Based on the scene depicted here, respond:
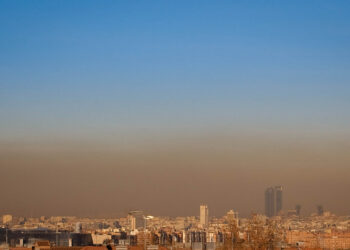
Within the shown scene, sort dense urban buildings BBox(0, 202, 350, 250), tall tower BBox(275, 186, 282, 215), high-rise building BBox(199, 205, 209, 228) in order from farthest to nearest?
high-rise building BBox(199, 205, 209, 228), tall tower BBox(275, 186, 282, 215), dense urban buildings BBox(0, 202, 350, 250)

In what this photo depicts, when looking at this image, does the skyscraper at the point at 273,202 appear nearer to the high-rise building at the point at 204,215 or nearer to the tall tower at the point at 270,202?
the tall tower at the point at 270,202

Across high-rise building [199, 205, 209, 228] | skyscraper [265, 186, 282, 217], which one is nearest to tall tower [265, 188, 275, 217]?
skyscraper [265, 186, 282, 217]

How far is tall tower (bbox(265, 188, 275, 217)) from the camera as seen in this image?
4491 inches

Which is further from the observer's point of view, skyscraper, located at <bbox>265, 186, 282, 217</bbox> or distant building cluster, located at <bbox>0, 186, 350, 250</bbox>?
skyscraper, located at <bbox>265, 186, 282, 217</bbox>

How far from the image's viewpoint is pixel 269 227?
6594 cm

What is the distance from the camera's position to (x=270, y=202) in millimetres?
115375

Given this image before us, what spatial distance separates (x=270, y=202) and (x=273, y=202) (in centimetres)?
84

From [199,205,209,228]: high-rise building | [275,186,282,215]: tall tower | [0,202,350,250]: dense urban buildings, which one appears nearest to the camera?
[0,202,350,250]: dense urban buildings

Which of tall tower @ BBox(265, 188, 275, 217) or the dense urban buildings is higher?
tall tower @ BBox(265, 188, 275, 217)

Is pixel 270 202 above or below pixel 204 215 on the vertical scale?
above

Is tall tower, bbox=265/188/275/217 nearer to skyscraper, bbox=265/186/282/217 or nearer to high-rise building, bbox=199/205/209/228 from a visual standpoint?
skyscraper, bbox=265/186/282/217

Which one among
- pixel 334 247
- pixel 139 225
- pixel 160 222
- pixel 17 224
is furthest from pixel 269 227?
pixel 160 222

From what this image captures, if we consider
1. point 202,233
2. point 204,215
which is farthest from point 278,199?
point 204,215

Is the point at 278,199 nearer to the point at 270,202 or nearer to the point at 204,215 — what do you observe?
the point at 270,202
